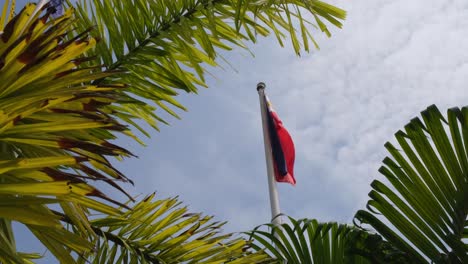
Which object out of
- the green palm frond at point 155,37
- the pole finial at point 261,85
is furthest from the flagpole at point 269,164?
the green palm frond at point 155,37

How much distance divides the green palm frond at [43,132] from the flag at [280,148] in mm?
6535

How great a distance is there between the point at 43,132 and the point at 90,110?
183mm

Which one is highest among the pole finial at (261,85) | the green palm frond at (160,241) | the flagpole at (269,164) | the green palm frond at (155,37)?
the pole finial at (261,85)

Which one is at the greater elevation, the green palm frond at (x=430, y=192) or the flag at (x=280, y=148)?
the flag at (x=280, y=148)

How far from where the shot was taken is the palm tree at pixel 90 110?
116 cm

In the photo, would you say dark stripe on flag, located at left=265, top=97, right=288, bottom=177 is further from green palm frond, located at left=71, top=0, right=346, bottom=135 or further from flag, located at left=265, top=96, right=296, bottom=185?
green palm frond, located at left=71, top=0, right=346, bottom=135

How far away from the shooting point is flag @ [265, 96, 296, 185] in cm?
790

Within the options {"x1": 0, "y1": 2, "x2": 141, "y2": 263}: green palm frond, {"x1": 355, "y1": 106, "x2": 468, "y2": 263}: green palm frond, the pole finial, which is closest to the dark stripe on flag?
the pole finial

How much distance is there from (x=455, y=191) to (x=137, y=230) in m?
1.05

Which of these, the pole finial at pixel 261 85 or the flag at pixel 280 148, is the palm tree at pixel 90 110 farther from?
the pole finial at pixel 261 85

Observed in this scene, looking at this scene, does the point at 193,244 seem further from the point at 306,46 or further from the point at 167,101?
the point at 306,46

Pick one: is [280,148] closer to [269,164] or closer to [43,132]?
[269,164]

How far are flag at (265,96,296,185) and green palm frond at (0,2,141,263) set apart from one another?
21.4 feet

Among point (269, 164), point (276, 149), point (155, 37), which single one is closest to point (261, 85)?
point (276, 149)
